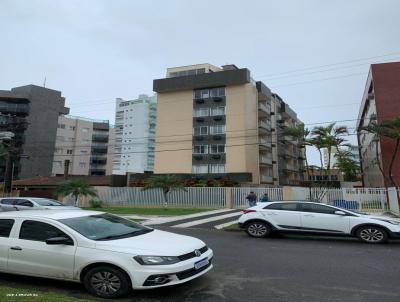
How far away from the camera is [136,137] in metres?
86.8

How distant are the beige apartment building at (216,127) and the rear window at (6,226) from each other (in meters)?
42.1

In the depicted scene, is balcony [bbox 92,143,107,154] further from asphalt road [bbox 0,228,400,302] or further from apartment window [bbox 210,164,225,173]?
asphalt road [bbox 0,228,400,302]

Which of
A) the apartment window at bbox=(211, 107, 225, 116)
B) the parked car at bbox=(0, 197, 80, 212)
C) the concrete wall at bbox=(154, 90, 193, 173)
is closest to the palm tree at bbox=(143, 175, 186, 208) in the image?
the parked car at bbox=(0, 197, 80, 212)

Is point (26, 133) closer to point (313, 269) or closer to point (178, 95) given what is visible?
point (178, 95)

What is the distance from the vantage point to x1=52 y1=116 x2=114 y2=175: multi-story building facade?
3342 inches

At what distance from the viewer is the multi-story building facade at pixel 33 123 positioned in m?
76.1

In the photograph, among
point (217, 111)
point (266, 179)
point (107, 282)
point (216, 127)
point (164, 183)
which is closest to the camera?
point (107, 282)

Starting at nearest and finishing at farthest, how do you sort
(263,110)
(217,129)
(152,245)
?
(152,245)
(217,129)
(263,110)

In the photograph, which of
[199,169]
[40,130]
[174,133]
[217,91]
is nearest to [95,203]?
[199,169]

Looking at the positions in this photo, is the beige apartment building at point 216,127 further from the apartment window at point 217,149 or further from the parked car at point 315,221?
the parked car at point 315,221

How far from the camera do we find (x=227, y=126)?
51594mm

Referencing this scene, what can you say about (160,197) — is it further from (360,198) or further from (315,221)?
(315,221)

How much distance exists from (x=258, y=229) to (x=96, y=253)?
315 inches

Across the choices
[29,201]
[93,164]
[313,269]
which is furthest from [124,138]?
[313,269]
